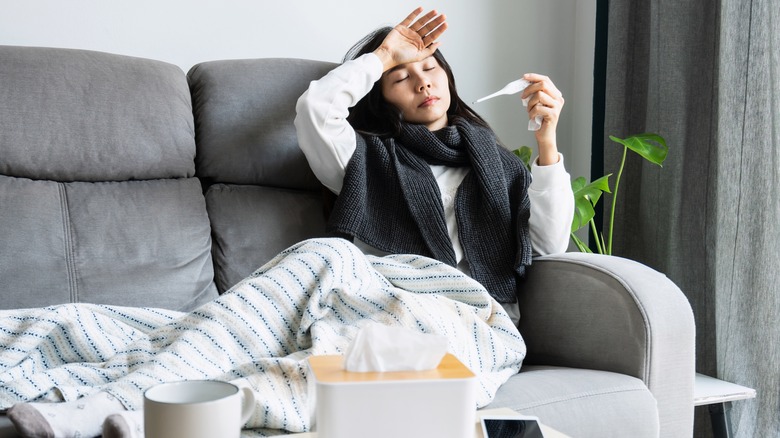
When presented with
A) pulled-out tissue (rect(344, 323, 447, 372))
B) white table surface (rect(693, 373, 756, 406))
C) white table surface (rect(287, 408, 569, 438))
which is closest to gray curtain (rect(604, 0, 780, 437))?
white table surface (rect(693, 373, 756, 406))

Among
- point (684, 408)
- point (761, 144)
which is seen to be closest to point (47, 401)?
point (684, 408)

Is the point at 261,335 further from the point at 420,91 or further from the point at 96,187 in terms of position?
the point at 420,91

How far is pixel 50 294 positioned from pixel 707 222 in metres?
1.51

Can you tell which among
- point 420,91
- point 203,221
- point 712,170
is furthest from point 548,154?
point 203,221

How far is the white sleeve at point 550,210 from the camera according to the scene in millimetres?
1560

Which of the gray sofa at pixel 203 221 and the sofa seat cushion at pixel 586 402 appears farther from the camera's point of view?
the gray sofa at pixel 203 221

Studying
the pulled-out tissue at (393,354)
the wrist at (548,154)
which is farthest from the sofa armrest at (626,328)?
the pulled-out tissue at (393,354)

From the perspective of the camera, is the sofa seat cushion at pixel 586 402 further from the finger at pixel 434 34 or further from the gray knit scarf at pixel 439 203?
the finger at pixel 434 34

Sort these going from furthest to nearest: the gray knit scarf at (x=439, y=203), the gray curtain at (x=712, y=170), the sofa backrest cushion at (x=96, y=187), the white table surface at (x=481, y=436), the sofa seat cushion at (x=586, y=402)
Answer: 1. the gray curtain at (x=712, y=170)
2. the gray knit scarf at (x=439, y=203)
3. the sofa backrest cushion at (x=96, y=187)
4. the sofa seat cushion at (x=586, y=402)
5. the white table surface at (x=481, y=436)

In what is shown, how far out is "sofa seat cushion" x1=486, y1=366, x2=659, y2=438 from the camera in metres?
1.11

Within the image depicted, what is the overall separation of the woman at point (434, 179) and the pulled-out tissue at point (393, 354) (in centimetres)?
87

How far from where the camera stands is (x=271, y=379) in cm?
94

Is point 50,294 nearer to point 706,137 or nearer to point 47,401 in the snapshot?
point 47,401

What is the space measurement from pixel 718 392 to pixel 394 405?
1.32 metres
